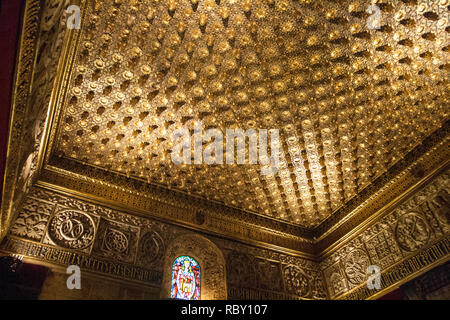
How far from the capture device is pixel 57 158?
18.7 ft

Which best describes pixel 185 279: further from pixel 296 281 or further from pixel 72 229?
pixel 296 281

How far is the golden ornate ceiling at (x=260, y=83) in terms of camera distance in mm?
4227

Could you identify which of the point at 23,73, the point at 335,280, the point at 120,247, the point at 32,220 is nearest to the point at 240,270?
the point at 335,280

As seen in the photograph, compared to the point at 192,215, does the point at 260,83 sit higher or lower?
higher

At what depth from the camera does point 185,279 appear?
5824 millimetres

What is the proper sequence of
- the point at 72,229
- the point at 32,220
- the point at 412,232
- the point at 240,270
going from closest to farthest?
1. the point at 32,220
2. the point at 72,229
3. the point at 412,232
4. the point at 240,270

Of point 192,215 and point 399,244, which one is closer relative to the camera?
point 399,244

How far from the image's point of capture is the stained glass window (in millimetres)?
5598

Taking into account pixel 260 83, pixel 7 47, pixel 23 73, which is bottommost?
pixel 7 47

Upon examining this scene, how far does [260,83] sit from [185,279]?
3.73m

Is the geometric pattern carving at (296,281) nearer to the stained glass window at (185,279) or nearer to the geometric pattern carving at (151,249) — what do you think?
the stained glass window at (185,279)

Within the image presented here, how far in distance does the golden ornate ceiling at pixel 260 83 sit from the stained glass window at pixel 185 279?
1.54 meters

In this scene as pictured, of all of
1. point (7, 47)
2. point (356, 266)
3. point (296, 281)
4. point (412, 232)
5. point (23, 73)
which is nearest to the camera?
point (7, 47)

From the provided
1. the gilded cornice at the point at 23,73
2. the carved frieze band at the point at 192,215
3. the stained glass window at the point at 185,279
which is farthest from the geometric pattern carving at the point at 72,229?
the gilded cornice at the point at 23,73
